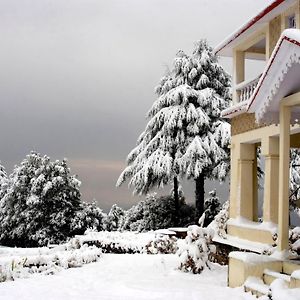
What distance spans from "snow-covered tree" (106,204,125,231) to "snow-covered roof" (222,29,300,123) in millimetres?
21820

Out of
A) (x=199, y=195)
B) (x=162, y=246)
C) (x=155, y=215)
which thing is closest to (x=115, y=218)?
(x=155, y=215)

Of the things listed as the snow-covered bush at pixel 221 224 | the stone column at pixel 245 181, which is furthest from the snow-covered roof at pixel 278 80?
the snow-covered bush at pixel 221 224

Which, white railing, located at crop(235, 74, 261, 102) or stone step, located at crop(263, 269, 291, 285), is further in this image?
white railing, located at crop(235, 74, 261, 102)

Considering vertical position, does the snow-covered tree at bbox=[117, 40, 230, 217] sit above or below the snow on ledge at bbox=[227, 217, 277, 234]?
above

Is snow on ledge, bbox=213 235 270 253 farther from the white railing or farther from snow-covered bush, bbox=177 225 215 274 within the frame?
the white railing

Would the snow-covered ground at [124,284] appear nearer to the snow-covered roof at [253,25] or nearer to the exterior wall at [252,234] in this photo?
the exterior wall at [252,234]

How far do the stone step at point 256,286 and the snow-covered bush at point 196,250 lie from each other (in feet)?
12.0

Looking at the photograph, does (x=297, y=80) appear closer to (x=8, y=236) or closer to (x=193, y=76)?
(x=193, y=76)

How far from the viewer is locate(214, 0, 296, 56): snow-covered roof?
12844 mm

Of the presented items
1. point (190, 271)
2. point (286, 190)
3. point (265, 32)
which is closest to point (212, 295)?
point (286, 190)

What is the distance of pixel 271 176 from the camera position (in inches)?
508

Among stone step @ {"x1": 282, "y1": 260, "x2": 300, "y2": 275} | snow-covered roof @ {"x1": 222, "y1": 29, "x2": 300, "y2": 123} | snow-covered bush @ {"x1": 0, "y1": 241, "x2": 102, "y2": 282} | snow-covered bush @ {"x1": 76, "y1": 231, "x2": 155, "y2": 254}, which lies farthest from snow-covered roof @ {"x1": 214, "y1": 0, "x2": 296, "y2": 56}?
snow-covered bush @ {"x1": 76, "y1": 231, "x2": 155, "y2": 254}

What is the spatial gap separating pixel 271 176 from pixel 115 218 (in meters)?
19.8

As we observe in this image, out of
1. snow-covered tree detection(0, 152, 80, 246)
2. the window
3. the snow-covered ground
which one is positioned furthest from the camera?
snow-covered tree detection(0, 152, 80, 246)
